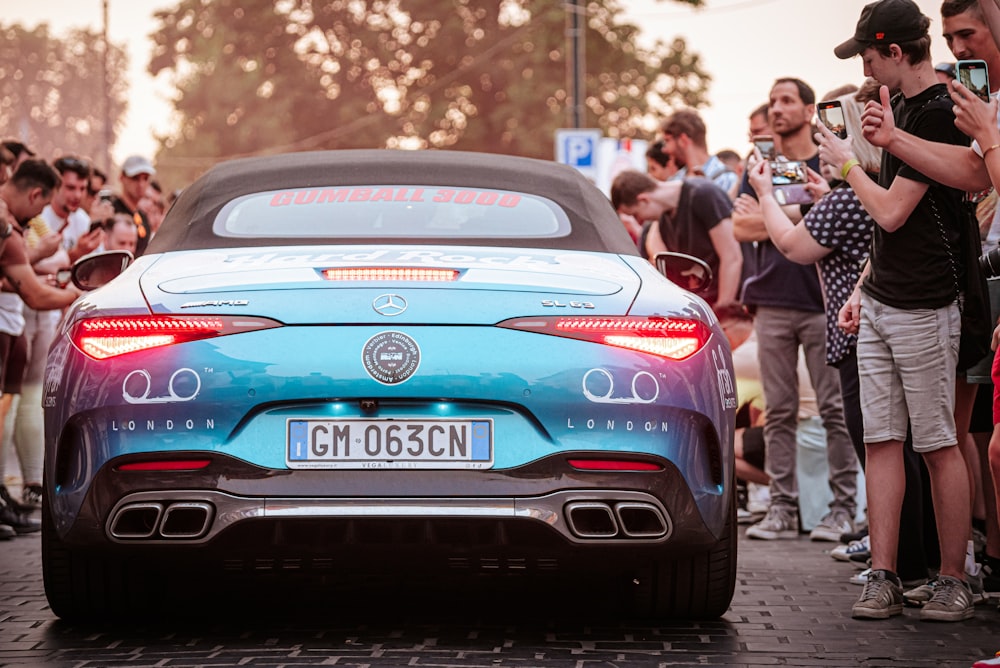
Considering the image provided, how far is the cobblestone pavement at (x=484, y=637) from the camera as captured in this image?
4539 mm

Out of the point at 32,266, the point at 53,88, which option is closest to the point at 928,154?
the point at 32,266

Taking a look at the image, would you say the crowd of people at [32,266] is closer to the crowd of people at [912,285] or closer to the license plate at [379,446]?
the crowd of people at [912,285]

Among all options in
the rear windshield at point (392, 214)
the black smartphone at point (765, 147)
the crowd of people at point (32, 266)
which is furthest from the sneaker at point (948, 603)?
the crowd of people at point (32, 266)

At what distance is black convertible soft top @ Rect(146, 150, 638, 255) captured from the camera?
5293 mm

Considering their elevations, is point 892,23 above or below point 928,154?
above

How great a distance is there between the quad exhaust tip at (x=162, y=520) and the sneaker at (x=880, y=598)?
2.29 m

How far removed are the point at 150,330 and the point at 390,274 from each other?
0.69 m

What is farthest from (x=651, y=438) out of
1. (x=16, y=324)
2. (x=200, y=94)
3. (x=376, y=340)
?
A: (x=200, y=94)

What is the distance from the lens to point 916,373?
560 cm

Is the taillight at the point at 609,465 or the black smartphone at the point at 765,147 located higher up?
the black smartphone at the point at 765,147

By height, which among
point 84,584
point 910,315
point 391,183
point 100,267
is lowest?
point 84,584

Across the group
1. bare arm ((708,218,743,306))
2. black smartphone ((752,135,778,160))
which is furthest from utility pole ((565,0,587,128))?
black smartphone ((752,135,778,160))

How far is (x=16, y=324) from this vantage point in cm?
857

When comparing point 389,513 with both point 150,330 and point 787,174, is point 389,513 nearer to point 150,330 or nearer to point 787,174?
point 150,330
